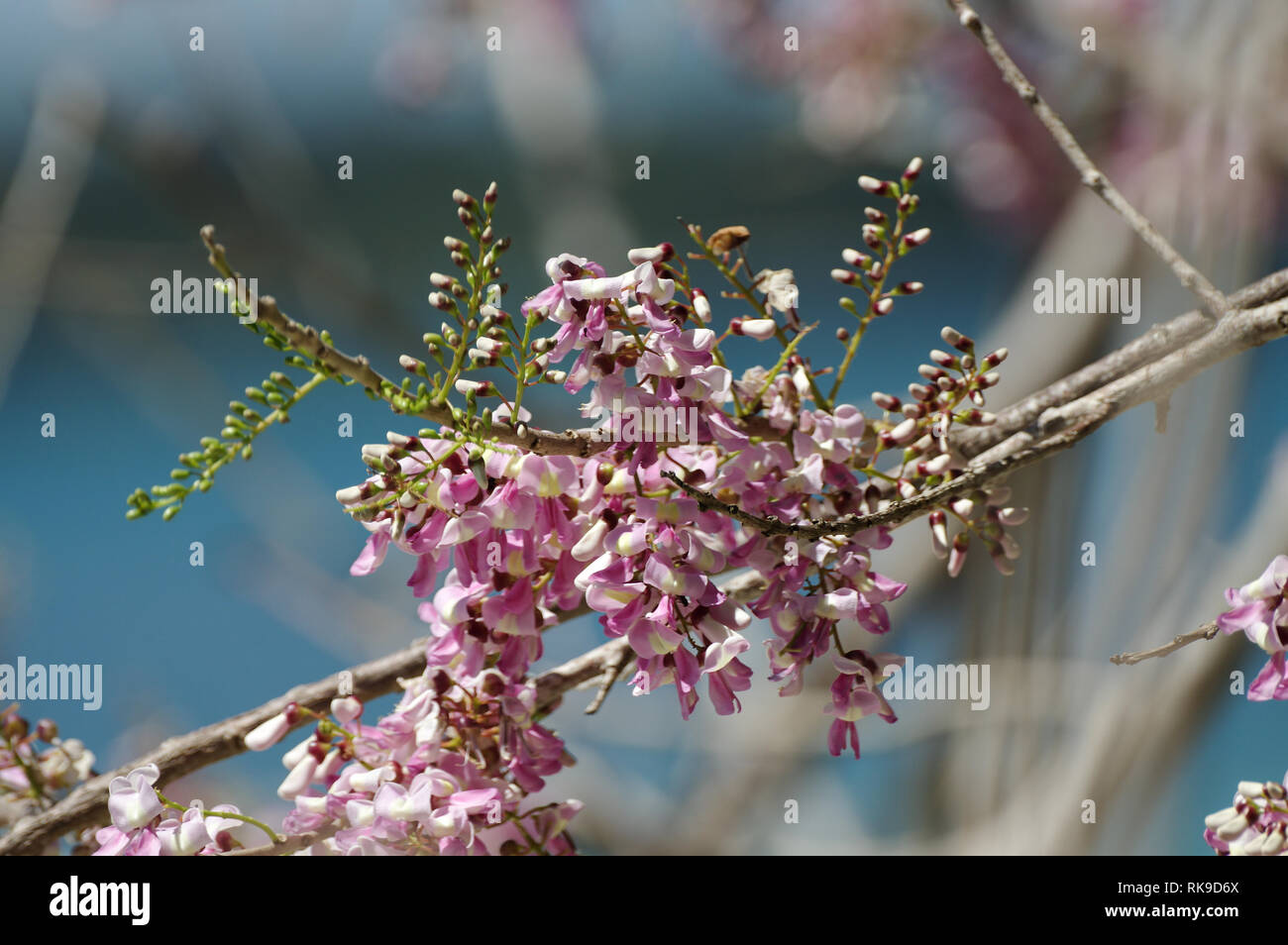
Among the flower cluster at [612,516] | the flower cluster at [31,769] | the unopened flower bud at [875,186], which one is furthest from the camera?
the flower cluster at [31,769]

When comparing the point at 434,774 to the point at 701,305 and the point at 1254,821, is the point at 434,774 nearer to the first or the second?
the point at 701,305

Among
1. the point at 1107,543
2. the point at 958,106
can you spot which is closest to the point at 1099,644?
the point at 1107,543

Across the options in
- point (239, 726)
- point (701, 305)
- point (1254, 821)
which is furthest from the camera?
point (239, 726)

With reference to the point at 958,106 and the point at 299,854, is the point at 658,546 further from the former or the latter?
the point at 958,106

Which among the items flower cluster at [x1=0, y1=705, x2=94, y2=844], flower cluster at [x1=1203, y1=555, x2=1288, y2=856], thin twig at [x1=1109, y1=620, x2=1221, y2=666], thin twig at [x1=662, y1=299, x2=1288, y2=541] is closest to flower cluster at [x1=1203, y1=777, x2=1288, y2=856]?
flower cluster at [x1=1203, y1=555, x2=1288, y2=856]

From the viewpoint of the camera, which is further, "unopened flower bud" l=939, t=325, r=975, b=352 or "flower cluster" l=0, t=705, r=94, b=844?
"flower cluster" l=0, t=705, r=94, b=844

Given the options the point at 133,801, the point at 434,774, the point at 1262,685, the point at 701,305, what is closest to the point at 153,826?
the point at 133,801

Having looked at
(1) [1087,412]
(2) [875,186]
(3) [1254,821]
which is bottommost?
(3) [1254,821]

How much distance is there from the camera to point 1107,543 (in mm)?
1522

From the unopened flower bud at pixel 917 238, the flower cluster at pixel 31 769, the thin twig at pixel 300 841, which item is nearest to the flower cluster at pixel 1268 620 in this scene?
the unopened flower bud at pixel 917 238

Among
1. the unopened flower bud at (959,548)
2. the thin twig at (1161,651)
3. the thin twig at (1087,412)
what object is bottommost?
the thin twig at (1161,651)

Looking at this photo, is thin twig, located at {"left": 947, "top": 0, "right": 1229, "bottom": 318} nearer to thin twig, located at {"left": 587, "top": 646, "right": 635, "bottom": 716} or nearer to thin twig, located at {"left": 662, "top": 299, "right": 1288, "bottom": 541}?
thin twig, located at {"left": 662, "top": 299, "right": 1288, "bottom": 541}

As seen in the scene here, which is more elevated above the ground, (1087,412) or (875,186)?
(875,186)

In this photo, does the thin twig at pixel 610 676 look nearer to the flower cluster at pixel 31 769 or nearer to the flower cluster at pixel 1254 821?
the flower cluster at pixel 1254 821
